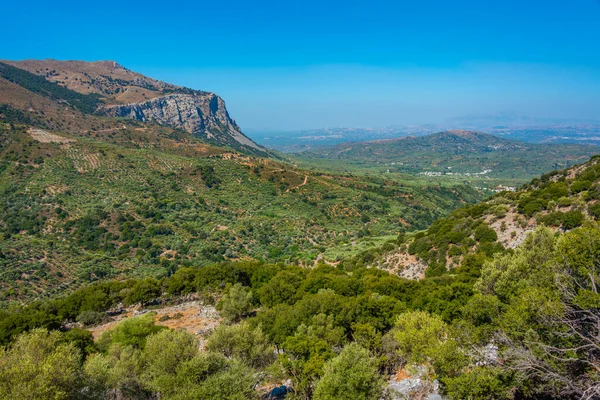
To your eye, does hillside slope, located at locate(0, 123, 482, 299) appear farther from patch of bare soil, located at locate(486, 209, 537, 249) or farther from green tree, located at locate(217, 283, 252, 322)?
patch of bare soil, located at locate(486, 209, 537, 249)

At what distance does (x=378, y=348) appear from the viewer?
19.4 m

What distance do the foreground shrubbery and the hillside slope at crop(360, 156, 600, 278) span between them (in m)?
9.22

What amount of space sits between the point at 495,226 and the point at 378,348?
2519cm

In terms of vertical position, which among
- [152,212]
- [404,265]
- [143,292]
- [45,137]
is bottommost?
[143,292]

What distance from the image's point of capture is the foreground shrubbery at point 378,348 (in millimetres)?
11836

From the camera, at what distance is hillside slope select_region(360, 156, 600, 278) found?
31.8 meters

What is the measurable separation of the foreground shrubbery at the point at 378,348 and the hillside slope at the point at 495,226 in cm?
922

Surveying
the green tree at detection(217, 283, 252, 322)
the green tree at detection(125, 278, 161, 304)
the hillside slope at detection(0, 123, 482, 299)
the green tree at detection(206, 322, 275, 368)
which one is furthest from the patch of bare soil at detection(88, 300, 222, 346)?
the hillside slope at detection(0, 123, 482, 299)

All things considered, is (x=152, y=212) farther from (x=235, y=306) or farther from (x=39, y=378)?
(x=39, y=378)

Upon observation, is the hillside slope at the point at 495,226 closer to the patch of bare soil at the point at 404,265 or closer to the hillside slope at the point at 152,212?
the patch of bare soil at the point at 404,265

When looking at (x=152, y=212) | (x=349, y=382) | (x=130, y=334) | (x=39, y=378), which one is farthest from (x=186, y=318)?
(x=152, y=212)

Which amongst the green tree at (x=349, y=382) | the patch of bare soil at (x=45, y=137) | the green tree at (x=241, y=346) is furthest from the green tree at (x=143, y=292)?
the patch of bare soil at (x=45, y=137)

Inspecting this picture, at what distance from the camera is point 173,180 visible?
8969 cm

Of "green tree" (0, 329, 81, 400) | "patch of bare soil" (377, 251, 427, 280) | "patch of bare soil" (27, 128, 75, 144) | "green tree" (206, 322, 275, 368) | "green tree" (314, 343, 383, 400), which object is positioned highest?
"patch of bare soil" (27, 128, 75, 144)
